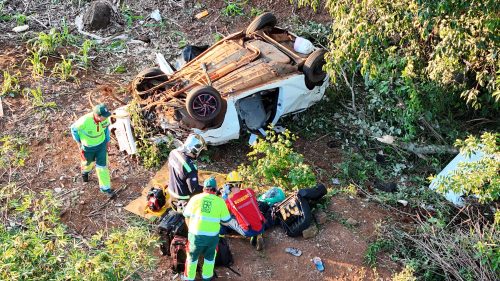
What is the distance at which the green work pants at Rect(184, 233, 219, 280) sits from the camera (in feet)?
20.6

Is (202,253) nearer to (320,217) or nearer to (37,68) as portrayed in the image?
(320,217)

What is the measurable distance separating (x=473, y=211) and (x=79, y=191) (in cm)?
497

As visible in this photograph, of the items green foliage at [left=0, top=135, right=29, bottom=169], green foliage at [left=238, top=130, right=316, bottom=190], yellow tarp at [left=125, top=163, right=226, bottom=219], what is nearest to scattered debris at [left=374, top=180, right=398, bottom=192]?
green foliage at [left=238, top=130, right=316, bottom=190]

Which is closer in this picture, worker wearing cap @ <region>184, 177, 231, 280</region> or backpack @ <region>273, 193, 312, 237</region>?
worker wearing cap @ <region>184, 177, 231, 280</region>

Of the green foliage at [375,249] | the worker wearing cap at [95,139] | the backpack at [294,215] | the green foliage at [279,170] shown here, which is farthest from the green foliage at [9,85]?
the green foliage at [375,249]

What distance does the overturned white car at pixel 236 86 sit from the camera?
8141 millimetres

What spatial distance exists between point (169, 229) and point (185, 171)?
66 centimetres

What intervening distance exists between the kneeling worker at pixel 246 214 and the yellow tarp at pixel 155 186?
39.6 inches

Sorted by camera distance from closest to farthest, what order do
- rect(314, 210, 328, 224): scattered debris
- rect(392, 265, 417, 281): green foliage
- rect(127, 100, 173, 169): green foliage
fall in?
1. rect(392, 265, 417, 281): green foliage
2. rect(314, 210, 328, 224): scattered debris
3. rect(127, 100, 173, 169): green foliage

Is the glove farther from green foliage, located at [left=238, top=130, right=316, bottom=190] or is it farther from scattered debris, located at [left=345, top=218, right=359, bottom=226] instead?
scattered debris, located at [left=345, top=218, right=359, bottom=226]

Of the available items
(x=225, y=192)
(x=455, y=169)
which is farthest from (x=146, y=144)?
(x=455, y=169)

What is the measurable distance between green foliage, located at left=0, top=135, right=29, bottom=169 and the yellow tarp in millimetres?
1640

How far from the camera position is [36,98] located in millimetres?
9125

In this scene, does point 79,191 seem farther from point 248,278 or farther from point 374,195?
point 374,195
